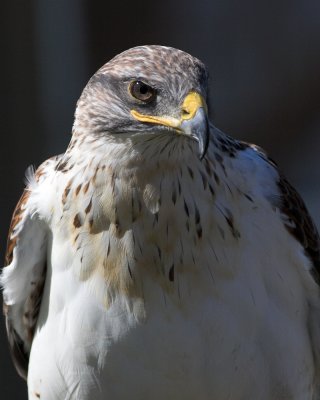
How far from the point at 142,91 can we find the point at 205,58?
2.64 m

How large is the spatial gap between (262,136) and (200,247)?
97.0 inches

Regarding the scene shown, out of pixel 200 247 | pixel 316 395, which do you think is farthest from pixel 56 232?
pixel 316 395

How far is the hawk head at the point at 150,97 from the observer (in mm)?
3137

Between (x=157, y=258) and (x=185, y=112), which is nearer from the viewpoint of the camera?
(x=185, y=112)

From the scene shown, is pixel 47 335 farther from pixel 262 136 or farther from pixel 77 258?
pixel 262 136

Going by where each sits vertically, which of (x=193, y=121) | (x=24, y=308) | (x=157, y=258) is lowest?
(x=24, y=308)

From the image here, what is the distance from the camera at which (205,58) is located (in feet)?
19.2

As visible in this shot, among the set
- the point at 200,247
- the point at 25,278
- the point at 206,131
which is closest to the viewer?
the point at 206,131

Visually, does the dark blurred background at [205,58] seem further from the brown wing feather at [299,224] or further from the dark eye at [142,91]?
the dark eye at [142,91]

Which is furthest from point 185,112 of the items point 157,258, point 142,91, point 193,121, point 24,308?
point 24,308

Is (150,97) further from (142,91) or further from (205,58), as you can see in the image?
(205,58)

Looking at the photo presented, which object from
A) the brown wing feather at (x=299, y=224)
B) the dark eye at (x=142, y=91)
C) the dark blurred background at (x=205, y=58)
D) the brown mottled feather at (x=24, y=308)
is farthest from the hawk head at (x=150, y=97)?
the dark blurred background at (x=205, y=58)

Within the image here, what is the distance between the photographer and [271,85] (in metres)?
5.91

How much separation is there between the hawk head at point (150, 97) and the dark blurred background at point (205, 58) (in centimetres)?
231
